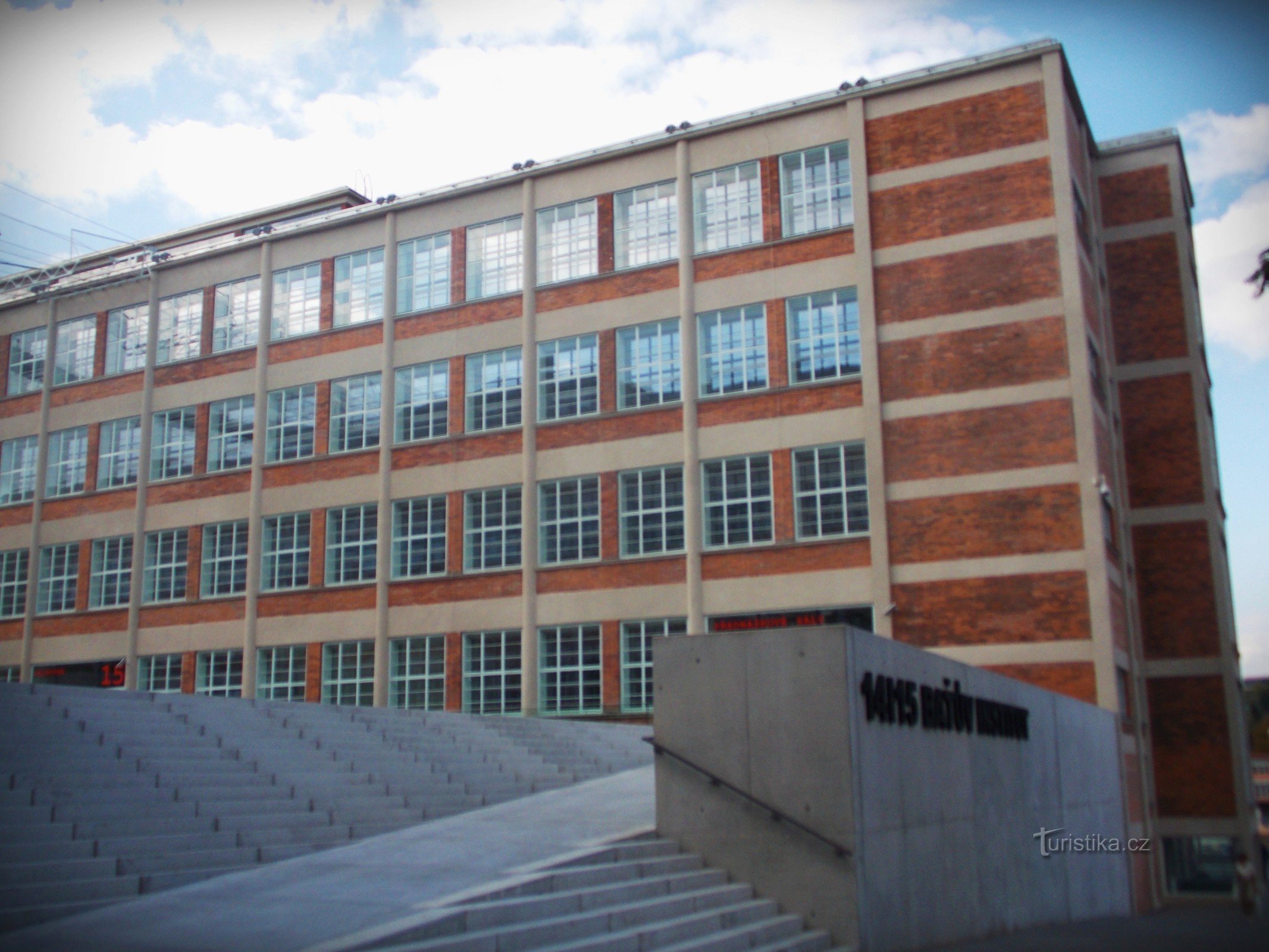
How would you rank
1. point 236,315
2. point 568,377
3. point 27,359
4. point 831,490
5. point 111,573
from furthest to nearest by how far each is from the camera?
point 27,359 < point 111,573 < point 236,315 < point 568,377 < point 831,490

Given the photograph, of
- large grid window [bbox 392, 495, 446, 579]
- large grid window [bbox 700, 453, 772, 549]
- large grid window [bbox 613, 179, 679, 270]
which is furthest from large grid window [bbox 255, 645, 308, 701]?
large grid window [bbox 613, 179, 679, 270]

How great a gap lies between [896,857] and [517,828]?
3.91 m

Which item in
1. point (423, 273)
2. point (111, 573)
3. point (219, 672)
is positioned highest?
point (423, 273)

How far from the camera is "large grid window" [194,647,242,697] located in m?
34.9

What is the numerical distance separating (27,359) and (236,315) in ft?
29.7

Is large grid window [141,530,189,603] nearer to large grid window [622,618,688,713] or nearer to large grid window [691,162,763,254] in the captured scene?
large grid window [622,618,688,713]

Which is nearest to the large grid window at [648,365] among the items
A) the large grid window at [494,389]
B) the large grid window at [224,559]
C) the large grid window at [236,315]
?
the large grid window at [494,389]

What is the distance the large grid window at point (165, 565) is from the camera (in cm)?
3666

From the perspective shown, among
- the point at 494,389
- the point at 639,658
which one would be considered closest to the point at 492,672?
the point at 639,658

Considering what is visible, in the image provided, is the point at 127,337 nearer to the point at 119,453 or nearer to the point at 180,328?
the point at 180,328

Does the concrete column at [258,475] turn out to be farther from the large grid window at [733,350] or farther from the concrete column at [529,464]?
the large grid window at [733,350]

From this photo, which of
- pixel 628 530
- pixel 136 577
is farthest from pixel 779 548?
pixel 136 577

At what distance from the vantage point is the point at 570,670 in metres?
31.1

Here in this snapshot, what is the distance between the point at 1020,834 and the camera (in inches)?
687
